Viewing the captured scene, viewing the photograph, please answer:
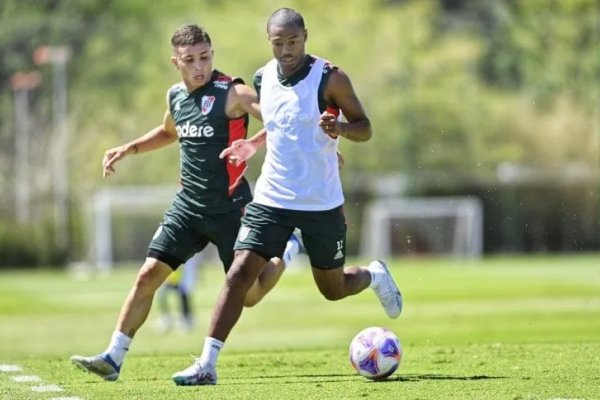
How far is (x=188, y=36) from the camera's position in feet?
32.3

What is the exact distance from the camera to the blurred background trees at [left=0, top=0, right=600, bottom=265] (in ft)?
185

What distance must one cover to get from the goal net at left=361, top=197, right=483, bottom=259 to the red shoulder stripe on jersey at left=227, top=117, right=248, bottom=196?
4117cm

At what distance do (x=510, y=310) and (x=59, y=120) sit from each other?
122 ft

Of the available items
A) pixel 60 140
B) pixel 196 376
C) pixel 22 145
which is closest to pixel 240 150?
pixel 196 376

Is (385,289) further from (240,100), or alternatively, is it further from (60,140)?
(60,140)

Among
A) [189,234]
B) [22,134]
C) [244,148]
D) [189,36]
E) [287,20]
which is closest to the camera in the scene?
[287,20]

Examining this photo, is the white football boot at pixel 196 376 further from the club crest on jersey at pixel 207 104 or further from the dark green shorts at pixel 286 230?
the club crest on jersey at pixel 207 104

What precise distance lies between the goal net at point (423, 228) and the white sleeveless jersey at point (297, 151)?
4177 centimetres

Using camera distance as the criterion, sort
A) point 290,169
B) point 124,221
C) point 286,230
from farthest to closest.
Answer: point 124,221 < point 286,230 < point 290,169

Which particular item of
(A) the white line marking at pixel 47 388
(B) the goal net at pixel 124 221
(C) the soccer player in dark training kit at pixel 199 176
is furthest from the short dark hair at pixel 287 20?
(B) the goal net at pixel 124 221

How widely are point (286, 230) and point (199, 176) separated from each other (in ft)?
3.02

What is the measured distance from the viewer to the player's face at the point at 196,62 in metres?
9.85

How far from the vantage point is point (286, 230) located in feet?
30.7

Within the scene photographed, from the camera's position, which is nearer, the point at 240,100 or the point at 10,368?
the point at 240,100
